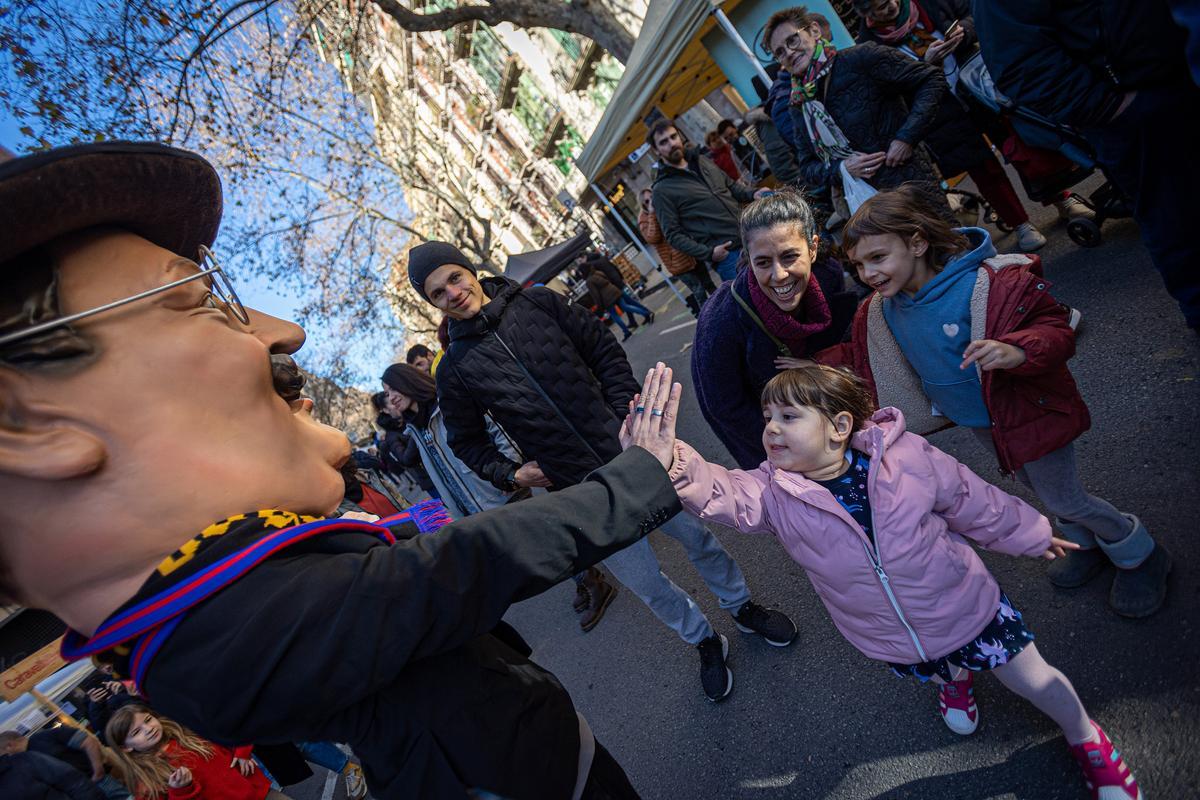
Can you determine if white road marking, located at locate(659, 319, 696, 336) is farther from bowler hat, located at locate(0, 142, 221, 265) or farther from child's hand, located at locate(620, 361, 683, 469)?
bowler hat, located at locate(0, 142, 221, 265)

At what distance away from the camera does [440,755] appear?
1.08 meters

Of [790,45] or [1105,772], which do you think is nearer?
[1105,772]

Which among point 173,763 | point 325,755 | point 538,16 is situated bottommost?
point 325,755

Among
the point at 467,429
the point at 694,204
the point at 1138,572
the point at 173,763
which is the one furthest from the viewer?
the point at 694,204

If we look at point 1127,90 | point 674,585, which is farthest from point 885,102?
point 674,585

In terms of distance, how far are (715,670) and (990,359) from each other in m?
1.95

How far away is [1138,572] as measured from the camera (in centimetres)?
207

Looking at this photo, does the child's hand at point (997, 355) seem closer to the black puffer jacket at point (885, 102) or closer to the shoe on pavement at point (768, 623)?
the shoe on pavement at point (768, 623)

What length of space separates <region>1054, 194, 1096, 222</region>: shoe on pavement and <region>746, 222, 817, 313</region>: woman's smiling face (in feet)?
11.4

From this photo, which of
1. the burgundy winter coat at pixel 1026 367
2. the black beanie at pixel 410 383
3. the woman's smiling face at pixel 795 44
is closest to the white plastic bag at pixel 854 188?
the woman's smiling face at pixel 795 44

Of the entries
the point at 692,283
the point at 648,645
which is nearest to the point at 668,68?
the point at 692,283

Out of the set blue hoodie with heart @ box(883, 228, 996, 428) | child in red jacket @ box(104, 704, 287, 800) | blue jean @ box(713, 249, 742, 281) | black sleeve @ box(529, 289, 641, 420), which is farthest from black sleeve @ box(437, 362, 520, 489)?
blue jean @ box(713, 249, 742, 281)

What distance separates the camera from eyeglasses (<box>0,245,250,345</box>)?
857 millimetres

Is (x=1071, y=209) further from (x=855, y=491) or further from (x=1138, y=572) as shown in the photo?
(x=855, y=491)
